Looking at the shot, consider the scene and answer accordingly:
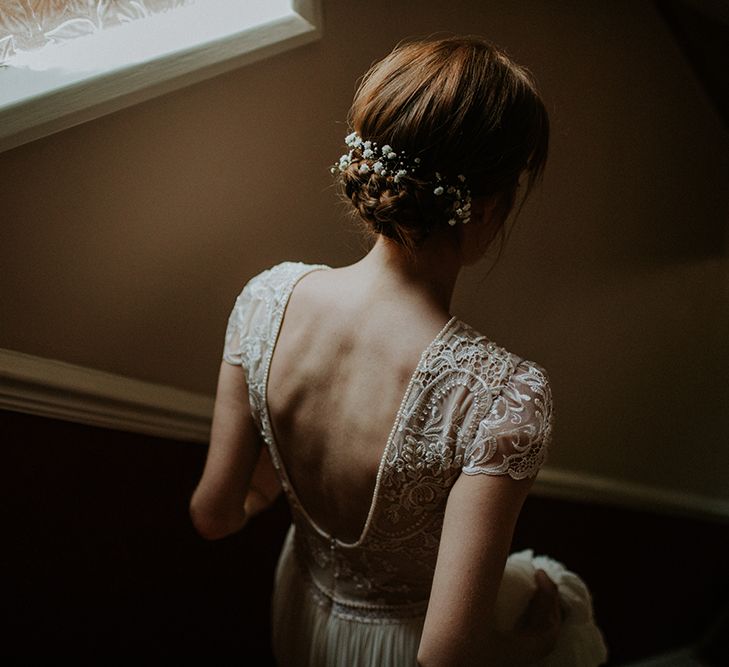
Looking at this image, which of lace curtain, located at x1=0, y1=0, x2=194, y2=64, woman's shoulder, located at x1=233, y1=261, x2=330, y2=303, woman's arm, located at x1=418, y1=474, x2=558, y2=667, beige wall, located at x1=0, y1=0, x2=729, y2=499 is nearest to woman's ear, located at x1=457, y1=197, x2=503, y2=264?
woman's shoulder, located at x1=233, y1=261, x2=330, y2=303

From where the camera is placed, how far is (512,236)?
6.09 ft

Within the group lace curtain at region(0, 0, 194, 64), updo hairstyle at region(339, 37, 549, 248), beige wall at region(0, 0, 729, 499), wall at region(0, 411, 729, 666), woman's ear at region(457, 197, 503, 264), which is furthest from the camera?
wall at region(0, 411, 729, 666)

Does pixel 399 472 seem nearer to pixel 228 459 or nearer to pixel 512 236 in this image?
pixel 228 459

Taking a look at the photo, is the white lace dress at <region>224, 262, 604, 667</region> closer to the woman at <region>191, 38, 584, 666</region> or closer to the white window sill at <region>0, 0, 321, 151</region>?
the woman at <region>191, 38, 584, 666</region>

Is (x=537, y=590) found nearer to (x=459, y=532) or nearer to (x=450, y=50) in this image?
(x=459, y=532)

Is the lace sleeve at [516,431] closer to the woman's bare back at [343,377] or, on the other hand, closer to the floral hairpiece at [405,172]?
the woman's bare back at [343,377]

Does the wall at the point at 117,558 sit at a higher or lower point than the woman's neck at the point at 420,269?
lower

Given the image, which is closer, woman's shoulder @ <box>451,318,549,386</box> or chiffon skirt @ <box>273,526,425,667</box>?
woman's shoulder @ <box>451,318,549,386</box>

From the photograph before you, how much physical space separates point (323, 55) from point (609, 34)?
75 cm

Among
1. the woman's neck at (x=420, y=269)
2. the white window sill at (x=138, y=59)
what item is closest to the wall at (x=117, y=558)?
the white window sill at (x=138, y=59)

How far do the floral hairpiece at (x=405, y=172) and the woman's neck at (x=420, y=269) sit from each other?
0.24 ft

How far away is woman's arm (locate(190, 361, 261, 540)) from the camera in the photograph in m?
1.24

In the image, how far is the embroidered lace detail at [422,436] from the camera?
99 centimetres

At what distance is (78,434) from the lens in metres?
1.43
